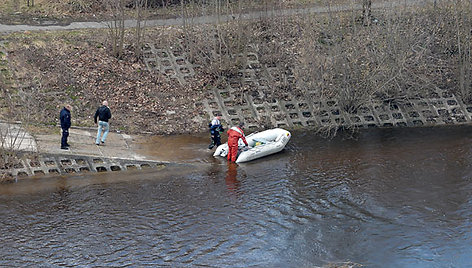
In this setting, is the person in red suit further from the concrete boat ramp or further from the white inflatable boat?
the concrete boat ramp

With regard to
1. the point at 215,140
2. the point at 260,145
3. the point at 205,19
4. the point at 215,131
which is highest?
the point at 205,19

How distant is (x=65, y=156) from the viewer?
66.4 ft

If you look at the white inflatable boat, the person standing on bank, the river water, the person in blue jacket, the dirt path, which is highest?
the dirt path

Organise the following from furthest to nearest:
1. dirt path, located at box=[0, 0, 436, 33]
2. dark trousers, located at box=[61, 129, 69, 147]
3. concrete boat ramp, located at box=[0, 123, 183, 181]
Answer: dirt path, located at box=[0, 0, 436, 33], dark trousers, located at box=[61, 129, 69, 147], concrete boat ramp, located at box=[0, 123, 183, 181]

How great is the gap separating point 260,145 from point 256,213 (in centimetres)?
506

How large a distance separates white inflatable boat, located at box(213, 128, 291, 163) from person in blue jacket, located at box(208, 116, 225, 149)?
0.32 meters

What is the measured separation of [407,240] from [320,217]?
2.43 metres

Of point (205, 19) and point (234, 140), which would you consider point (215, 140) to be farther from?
point (205, 19)

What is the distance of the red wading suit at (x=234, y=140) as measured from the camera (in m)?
21.4

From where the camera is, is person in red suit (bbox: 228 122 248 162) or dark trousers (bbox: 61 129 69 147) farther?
person in red suit (bbox: 228 122 248 162)

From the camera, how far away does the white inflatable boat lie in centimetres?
2192

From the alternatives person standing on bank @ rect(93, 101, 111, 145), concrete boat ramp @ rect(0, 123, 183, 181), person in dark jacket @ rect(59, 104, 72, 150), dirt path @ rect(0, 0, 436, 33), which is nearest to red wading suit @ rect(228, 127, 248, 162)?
concrete boat ramp @ rect(0, 123, 183, 181)

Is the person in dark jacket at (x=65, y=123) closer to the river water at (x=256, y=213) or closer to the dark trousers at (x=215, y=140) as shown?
the river water at (x=256, y=213)

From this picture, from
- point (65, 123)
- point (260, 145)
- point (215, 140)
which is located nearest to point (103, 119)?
point (65, 123)
